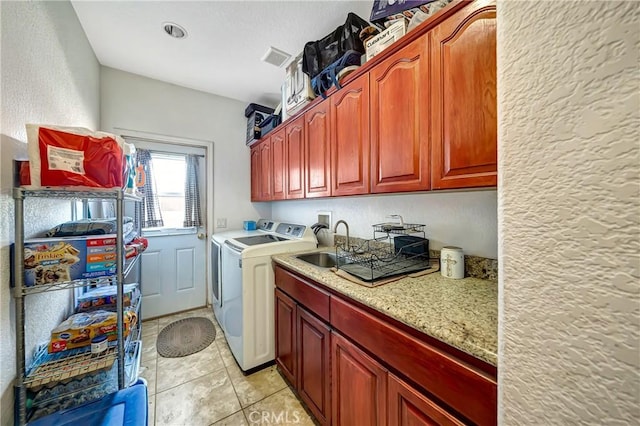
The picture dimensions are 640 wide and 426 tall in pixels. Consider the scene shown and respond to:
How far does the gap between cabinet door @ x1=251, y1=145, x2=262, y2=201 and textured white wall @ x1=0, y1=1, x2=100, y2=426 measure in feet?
4.96

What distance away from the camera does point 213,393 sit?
1.56 metres

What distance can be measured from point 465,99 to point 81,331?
2.03 metres

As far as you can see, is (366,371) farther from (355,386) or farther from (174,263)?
(174,263)

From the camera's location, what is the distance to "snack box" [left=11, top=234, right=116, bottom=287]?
896 mm

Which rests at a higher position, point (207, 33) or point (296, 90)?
point (207, 33)

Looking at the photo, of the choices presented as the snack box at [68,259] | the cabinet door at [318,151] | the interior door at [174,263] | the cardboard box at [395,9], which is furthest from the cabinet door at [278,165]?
the snack box at [68,259]

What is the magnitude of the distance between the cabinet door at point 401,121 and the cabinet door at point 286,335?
97 cm

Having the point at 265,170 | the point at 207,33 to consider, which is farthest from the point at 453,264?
A: the point at 207,33

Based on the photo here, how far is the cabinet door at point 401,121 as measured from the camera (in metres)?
1.05

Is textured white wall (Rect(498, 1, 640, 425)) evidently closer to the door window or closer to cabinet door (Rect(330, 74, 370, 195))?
cabinet door (Rect(330, 74, 370, 195))

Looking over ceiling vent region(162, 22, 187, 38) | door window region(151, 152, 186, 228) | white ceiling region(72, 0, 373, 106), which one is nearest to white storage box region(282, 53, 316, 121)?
white ceiling region(72, 0, 373, 106)

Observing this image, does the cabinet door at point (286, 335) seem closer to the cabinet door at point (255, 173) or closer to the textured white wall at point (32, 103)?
the textured white wall at point (32, 103)

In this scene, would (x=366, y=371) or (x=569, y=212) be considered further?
(x=366, y=371)

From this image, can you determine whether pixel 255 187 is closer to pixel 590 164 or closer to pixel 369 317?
pixel 369 317
